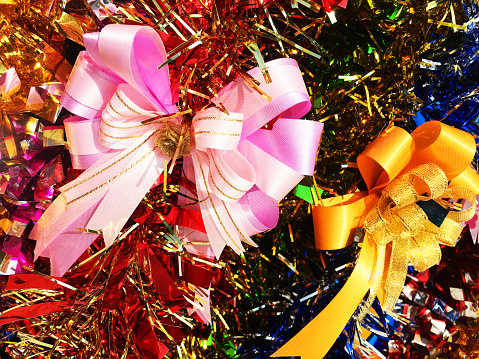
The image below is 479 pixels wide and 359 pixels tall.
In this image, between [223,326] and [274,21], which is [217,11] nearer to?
[274,21]

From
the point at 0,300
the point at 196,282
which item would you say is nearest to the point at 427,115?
the point at 196,282

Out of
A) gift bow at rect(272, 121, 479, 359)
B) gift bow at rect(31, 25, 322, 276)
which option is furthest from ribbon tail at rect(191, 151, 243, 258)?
gift bow at rect(272, 121, 479, 359)

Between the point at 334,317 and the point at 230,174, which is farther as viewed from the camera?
the point at 334,317

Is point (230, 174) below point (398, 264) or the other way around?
the other way around

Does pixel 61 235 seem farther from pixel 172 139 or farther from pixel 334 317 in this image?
pixel 334 317

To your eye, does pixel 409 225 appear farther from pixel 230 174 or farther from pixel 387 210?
pixel 230 174

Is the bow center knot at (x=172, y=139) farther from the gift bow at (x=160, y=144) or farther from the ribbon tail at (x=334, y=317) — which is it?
the ribbon tail at (x=334, y=317)

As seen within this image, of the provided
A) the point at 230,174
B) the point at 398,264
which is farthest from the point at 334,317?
the point at 230,174

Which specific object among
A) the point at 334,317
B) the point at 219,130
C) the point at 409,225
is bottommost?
the point at 334,317
